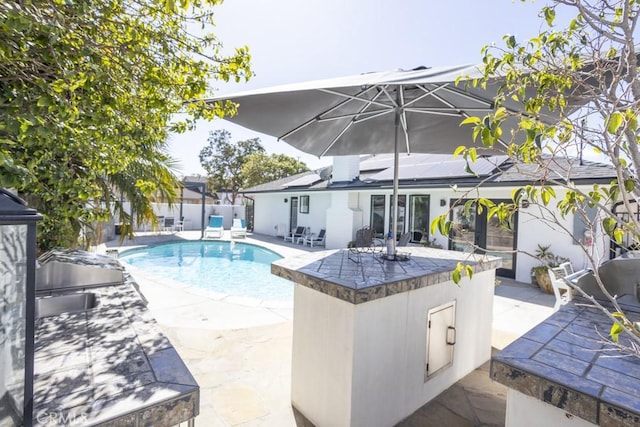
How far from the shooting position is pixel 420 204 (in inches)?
491

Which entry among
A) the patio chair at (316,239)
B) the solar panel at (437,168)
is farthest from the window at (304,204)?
the solar panel at (437,168)

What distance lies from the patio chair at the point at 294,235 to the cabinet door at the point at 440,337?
46.2ft

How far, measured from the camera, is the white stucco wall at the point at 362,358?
109 inches

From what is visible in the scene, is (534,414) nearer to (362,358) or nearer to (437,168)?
(362,358)

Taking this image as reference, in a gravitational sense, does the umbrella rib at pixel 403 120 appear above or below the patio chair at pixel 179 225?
above

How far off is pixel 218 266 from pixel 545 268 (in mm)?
11466

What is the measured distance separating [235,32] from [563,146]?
439 cm

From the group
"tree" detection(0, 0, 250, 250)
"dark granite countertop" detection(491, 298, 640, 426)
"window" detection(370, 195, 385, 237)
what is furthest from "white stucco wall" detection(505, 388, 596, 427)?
"window" detection(370, 195, 385, 237)

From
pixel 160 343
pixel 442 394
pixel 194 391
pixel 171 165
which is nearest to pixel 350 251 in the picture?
pixel 442 394

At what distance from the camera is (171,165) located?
8.05 m

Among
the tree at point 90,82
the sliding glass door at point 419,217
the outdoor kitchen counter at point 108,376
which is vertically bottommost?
the outdoor kitchen counter at point 108,376

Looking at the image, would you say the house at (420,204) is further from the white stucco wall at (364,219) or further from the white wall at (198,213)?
the white wall at (198,213)

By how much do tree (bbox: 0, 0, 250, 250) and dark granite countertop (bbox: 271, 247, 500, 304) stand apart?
2.00 metres

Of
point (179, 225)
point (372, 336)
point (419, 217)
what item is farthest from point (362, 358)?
point (179, 225)
